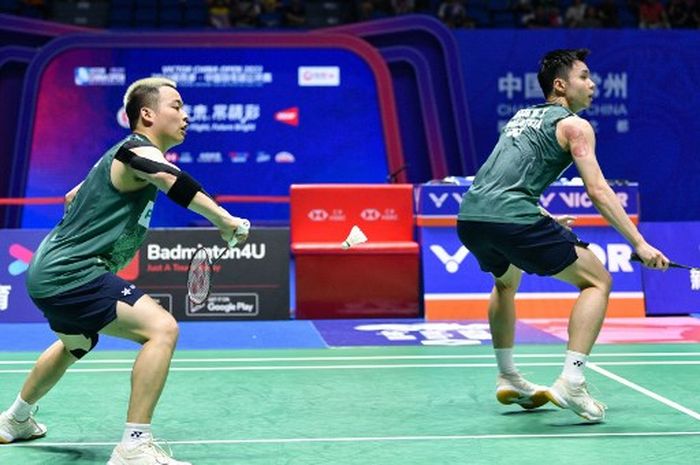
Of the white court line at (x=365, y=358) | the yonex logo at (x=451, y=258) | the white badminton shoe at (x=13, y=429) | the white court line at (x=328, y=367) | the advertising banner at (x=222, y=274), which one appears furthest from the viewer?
the yonex logo at (x=451, y=258)

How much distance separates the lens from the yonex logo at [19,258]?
8422 mm

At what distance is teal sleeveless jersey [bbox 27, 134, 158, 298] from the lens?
3.75m

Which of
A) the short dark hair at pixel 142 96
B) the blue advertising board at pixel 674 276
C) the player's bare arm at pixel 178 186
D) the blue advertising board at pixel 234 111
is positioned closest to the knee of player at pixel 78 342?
the player's bare arm at pixel 178 186

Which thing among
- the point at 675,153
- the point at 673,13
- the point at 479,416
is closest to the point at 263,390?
the point at 479,416

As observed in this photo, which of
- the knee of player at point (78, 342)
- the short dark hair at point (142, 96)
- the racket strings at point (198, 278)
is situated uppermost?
the short dark hair at point (142, 96)

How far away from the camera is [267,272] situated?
28.0 feet

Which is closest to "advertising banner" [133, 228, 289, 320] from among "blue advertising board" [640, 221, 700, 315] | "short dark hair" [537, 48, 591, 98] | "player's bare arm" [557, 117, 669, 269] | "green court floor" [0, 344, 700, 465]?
"green court floor" [0, 344, 700, 465]

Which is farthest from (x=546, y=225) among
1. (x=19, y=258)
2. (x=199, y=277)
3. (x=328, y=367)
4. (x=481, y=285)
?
(x=19, y=258)

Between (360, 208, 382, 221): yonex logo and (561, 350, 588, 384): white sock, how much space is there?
176 inches

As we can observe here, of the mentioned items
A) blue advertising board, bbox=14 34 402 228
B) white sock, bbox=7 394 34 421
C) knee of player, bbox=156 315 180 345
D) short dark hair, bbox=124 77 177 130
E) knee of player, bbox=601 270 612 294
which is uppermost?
blue advertising board, bbox=14 34 402 228

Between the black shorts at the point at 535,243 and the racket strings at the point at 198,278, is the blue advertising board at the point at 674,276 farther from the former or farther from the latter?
the racket strings at the point at 198,278

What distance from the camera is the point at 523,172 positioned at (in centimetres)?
467

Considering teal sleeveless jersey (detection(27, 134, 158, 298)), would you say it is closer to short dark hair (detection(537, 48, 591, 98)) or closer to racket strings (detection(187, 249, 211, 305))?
racket strings (detection(187, 249, 211, 305))

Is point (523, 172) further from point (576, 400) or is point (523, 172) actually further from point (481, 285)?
point (481, 285)
